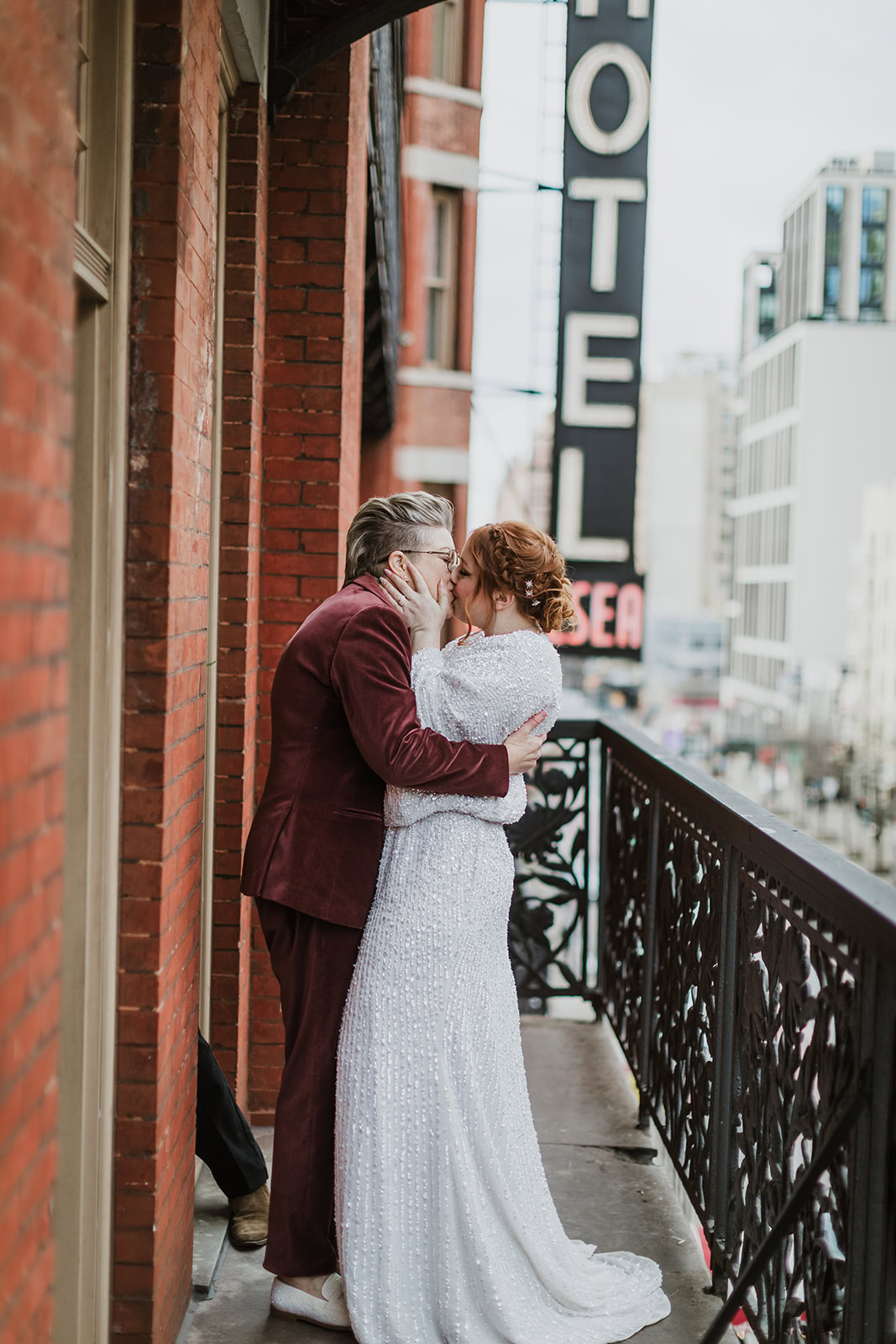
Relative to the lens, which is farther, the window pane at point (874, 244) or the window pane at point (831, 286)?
the window pane at point (831, 286)

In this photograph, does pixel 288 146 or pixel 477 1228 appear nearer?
pixel 477 1228

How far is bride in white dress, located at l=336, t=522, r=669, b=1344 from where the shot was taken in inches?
129

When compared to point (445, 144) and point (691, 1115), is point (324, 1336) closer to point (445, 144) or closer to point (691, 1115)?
point (691, 1115)

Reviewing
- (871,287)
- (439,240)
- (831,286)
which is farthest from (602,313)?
(871,287)

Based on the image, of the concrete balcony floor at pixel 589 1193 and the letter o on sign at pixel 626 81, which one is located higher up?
the letter o on sign at pixel 626 81

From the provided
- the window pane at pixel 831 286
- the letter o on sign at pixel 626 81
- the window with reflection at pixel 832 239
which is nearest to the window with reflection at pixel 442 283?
the letter o on sign at pixel 626 81

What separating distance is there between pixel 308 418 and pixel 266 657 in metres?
0.93

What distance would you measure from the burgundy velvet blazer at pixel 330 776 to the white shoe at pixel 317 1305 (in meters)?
1.04

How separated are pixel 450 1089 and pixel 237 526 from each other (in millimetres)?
2008

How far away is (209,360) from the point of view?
11.2 feet

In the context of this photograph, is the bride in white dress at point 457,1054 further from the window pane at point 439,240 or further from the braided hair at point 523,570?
the window pane at point 439,240

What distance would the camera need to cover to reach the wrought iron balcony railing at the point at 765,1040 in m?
2.50

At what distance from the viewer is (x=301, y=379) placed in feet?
15.9

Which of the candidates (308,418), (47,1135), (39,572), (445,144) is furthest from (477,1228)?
(445,144)
